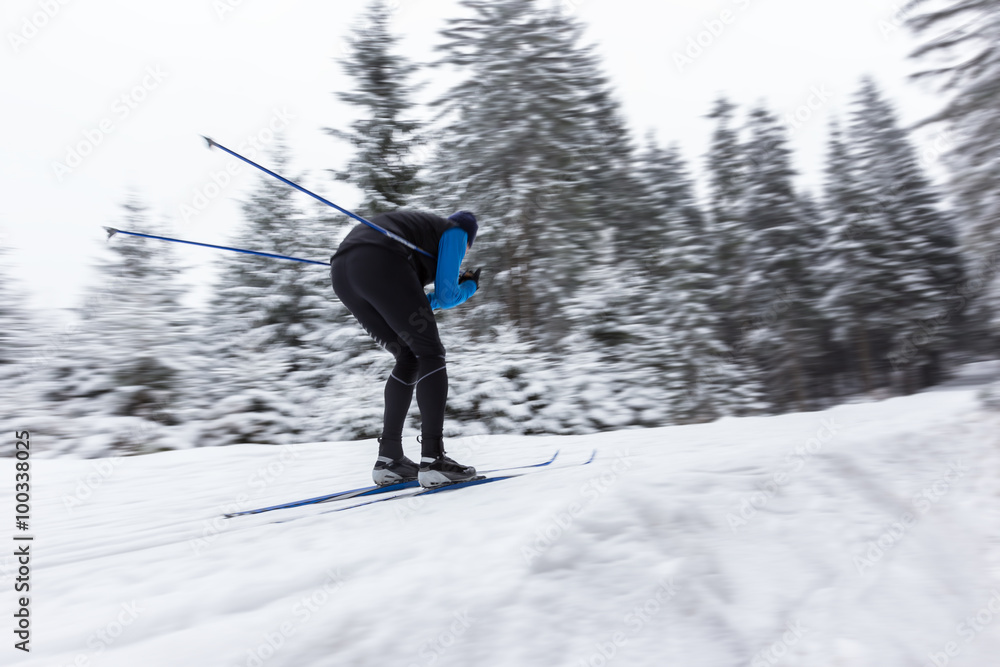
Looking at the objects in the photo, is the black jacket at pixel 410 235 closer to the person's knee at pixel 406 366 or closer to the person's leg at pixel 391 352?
the person's leg at pixel 391 352

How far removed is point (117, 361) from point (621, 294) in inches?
336

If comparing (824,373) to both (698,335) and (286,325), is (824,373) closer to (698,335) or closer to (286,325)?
(698,335)

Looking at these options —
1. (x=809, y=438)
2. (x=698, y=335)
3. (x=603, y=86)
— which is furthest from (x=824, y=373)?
(x=809, y=438)

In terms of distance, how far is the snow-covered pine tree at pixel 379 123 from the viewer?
12906 mm

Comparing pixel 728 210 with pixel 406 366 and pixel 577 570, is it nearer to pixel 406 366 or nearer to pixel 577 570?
pixel 406 366

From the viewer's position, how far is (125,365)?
23.7 ft

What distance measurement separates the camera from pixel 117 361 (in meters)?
7.24

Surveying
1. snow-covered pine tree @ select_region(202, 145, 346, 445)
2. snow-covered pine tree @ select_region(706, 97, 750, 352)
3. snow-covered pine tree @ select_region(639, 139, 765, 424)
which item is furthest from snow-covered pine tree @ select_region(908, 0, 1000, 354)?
snow-covered pine tree @ select_region(706, 97, 750, 352)

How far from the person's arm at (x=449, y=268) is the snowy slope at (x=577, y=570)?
101 cm

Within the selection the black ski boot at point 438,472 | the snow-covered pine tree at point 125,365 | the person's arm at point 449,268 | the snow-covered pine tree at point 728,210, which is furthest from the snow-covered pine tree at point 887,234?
the black ski boot at point 438,472

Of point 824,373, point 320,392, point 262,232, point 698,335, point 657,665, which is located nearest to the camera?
point 657,665

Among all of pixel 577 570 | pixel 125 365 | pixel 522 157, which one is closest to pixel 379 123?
pixel 522 157

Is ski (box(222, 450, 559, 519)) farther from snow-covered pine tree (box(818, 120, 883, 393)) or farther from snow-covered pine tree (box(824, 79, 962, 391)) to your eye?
snow-covered pine tree (box(824, 79, 962, 391))

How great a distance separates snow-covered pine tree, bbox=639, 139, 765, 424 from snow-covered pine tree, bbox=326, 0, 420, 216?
19.7 ft
